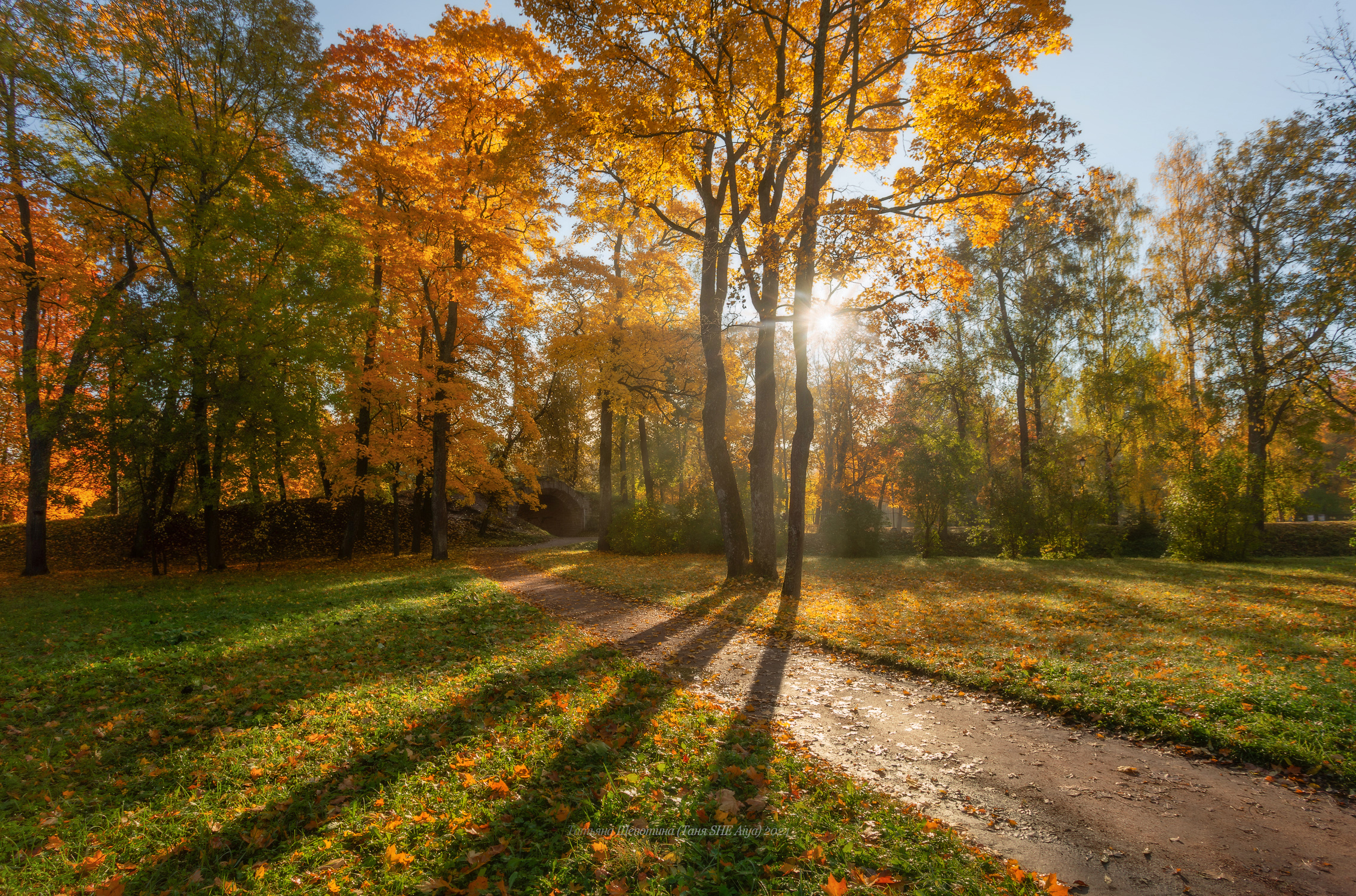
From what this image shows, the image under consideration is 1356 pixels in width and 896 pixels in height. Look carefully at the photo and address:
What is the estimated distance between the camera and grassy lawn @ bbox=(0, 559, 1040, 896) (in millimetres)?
2797

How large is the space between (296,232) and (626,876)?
53.2 ft

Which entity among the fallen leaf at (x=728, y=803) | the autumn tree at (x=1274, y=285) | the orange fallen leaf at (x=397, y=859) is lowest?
the fallen leaf at (x=728, y=803)

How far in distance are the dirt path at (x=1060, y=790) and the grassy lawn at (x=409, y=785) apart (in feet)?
1.48

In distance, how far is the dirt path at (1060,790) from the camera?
2953 mm

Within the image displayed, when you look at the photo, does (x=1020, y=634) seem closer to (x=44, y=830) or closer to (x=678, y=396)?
A: (x=44, y=830)

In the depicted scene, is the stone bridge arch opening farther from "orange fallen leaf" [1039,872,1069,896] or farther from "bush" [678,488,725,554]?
"orange fallen leaf" [1039,872,1069,896]

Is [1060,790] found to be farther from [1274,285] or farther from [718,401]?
[1274,285]

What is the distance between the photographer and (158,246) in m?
14.0

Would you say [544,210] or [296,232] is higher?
[544,210]

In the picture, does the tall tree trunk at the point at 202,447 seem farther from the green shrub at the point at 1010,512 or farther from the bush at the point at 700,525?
the green shrub at the point at 1010,512

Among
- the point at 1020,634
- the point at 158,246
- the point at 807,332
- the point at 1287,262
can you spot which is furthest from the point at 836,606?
the point at 158,246

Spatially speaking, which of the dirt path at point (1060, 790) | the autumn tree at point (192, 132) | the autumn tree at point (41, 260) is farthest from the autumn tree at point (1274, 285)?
the autumn tree at point (41, 260)

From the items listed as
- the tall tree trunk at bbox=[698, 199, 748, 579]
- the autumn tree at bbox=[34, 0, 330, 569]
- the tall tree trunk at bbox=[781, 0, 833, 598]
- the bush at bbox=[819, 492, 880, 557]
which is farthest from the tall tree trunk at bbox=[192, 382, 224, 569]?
the bush at bbox=[819, 492, 880, 557]

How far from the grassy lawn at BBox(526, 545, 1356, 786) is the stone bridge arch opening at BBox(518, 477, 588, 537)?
67.8 feet
